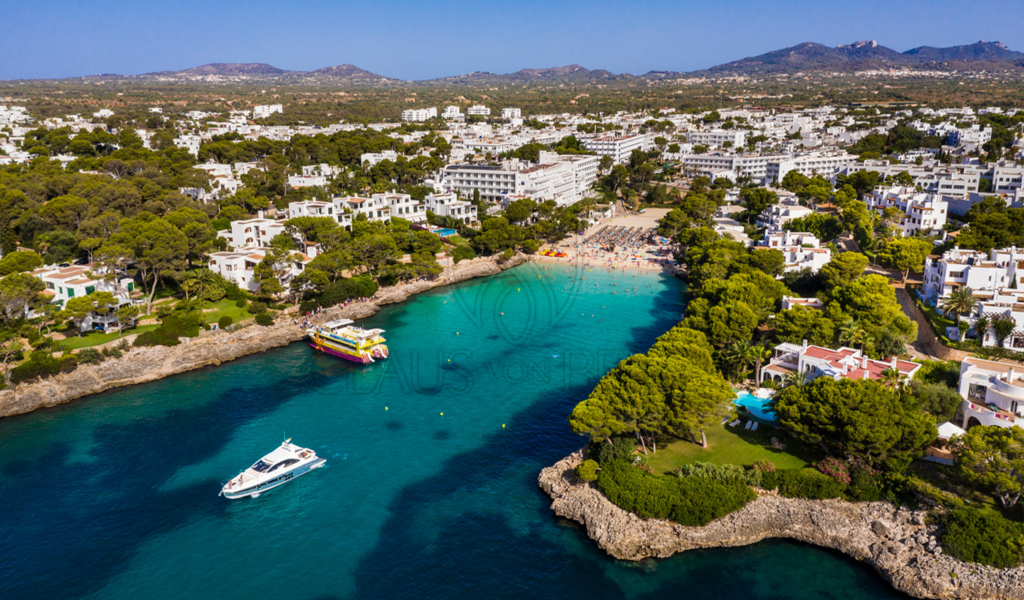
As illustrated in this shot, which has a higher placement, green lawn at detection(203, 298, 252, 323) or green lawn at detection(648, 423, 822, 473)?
green lawn at detection(203, 298, 252, 323)

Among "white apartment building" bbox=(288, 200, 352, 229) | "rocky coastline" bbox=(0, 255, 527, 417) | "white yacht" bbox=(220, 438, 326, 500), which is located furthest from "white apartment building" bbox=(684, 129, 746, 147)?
"white yacht" bbox=(220, 438, 326, 500)

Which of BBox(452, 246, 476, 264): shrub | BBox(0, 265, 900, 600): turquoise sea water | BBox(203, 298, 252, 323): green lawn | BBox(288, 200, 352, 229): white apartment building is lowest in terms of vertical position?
BBox(0, 265, 900, 600): turquoise sea water

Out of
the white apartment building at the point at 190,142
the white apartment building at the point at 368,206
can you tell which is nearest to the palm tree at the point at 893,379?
the white apartment building at the point at 368,206

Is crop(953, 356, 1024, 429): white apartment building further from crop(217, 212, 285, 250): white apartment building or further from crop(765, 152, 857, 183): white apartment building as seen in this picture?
crop(765, 152, 857, 183): white apartment building

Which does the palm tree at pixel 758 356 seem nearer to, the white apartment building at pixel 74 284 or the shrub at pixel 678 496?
the shrub at pixel 678 496

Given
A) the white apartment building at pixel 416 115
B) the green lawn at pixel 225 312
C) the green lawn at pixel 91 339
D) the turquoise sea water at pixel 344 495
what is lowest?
the turquoise sea water at pixel 344 495

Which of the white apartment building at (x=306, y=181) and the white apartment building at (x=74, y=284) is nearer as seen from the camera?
the white apartment building at (x=74, y=284)
